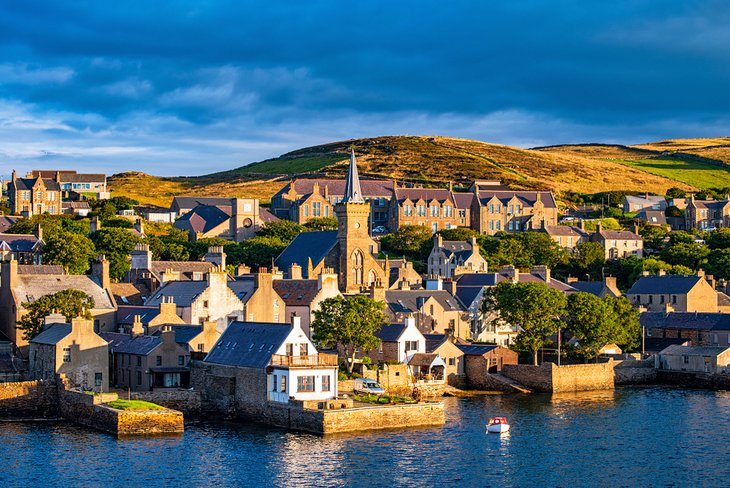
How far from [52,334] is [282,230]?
77.1 metres

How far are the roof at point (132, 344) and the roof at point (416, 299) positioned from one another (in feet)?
91.3

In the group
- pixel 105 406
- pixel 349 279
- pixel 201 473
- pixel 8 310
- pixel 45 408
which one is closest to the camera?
pixel 201 473

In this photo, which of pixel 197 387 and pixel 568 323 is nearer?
pixel 197 387

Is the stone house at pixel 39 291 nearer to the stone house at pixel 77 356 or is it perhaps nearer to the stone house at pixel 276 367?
the stone house at pixel 77 356

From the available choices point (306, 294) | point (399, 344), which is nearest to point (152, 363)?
point (306, 294)

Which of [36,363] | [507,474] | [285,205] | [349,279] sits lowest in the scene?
[507,474]

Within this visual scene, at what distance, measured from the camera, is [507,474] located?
189ft

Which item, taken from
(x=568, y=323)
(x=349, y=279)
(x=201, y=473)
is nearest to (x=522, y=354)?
(x=568, y=323)

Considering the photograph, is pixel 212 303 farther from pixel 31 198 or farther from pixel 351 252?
pixel 31 198

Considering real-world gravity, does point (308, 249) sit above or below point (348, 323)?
above

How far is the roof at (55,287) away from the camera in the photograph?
86312mm

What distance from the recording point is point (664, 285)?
12319 centimetres

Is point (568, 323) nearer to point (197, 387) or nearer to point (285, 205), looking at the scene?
point (197, 387)

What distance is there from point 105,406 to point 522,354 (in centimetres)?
4403
